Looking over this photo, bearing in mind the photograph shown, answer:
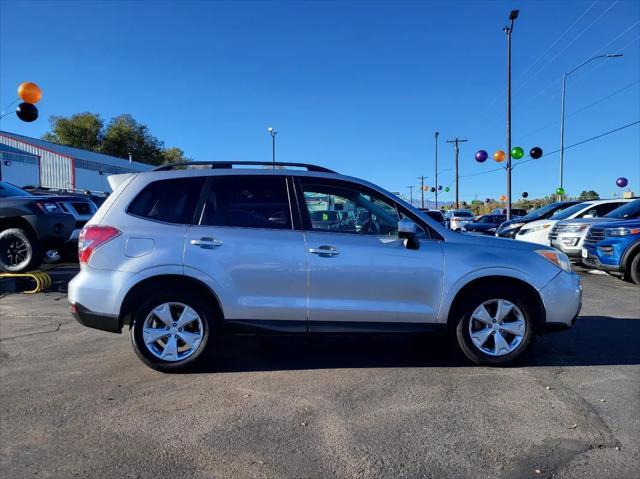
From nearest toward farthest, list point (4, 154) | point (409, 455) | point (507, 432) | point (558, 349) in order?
point (409, 455)
point (507, 432)
point (558, 349)
point (4, 154)

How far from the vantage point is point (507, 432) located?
11.6ft

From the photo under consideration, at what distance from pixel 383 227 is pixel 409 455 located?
7.07 ft

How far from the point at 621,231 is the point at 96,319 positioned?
9443 mm

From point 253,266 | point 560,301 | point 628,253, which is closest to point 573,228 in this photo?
point 628,253

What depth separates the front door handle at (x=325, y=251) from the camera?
Answer: 4.60m

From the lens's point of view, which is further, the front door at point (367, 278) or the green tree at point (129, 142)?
the green tree at point (129, 142)

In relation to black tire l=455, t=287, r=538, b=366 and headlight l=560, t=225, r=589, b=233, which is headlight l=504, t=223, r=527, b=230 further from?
black tire l=455, t=287, r=538, b=366

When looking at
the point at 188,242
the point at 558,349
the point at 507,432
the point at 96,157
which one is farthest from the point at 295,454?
the point at 96,157

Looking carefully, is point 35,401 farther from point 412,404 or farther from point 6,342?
point 412,404

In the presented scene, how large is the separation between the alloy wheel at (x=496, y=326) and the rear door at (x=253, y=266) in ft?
5.26

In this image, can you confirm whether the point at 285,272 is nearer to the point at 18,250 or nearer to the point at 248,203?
the point at 248,203

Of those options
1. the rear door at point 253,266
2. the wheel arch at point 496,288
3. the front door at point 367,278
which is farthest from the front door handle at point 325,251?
the wheel arch at point 496,288

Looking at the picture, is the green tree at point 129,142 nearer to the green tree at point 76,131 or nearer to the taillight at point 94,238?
the green tree at point 76,131

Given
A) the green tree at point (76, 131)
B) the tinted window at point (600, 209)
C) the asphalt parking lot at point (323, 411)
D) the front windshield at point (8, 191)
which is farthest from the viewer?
the green tree at point (76, 131)
